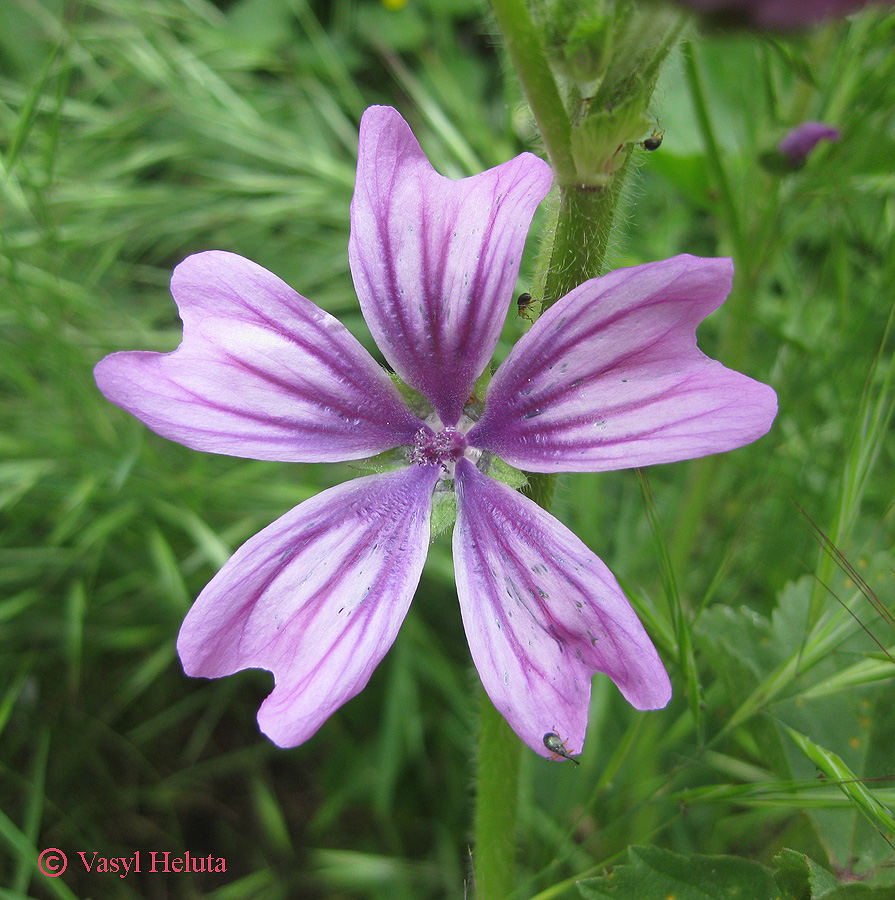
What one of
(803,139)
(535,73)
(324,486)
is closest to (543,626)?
(535,73)

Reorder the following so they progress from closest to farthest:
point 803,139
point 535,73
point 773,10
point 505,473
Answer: point 773,10 → point 535,73 → point 505,473 → point 803,139

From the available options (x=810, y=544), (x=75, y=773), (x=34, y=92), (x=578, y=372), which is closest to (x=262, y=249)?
(x=34, y=92)

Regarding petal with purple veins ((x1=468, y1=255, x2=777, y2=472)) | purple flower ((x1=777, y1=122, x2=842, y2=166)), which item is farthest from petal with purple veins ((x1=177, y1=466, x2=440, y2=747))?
purple flower ((x1=777, y1=122, x2=842, y2=166))

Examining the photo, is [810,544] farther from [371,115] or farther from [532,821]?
[371,115]

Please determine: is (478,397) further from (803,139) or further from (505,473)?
(803,139)

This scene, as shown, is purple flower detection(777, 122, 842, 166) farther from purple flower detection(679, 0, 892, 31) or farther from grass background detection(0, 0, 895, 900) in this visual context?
purple flower detection(679, 0, 892, 31)

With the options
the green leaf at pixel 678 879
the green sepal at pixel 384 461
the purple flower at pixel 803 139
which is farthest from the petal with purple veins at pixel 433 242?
the purple flower at pixel 803 139

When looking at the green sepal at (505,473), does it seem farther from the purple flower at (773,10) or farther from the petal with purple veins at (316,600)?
the purple flower at (773,10)
